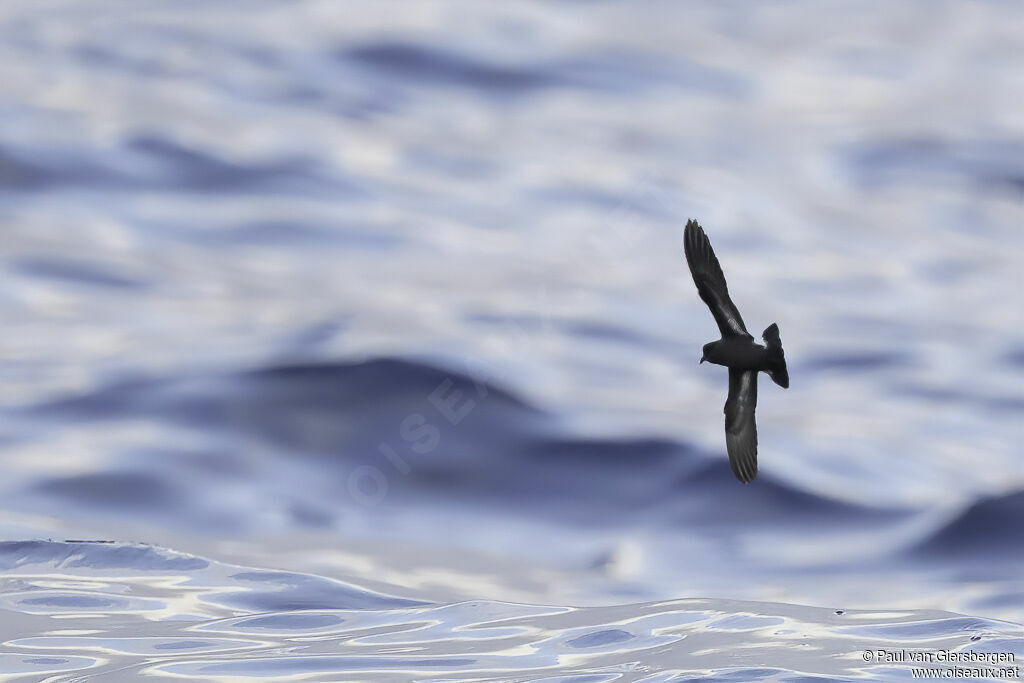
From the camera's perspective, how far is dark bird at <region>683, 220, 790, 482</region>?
6.65m

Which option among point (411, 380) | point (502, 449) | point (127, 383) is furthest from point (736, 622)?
point (127, 383)

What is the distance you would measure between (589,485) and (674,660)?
4.68 metres

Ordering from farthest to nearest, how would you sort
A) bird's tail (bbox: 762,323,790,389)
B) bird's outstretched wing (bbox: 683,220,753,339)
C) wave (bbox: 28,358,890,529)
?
→ 1. wave (bbox: 28,358,890,529)
2. bird's outstretched wing (bbox: 683,220,753,339)
3. bird's tail (bbox: 762,323,790,389)

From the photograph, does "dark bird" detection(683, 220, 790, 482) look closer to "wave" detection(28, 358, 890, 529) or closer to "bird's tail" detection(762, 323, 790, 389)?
"bird's tail" detection(762, 323, 790, 389)

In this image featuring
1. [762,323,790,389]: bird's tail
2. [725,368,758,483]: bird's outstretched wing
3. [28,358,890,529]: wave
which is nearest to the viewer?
[762,323,790,389]: bird's tail

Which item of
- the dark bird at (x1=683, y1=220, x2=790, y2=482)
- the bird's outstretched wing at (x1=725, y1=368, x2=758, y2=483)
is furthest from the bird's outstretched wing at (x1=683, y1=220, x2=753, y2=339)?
the bird's outstretched wing at (x1=725, y1=368, x2=758, y2=483)

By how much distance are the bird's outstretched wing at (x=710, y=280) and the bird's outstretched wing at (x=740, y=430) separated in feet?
0.71

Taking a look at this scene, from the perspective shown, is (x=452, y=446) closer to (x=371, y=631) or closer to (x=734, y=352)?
(x=371, y=631)

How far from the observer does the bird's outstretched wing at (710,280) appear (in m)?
6.73

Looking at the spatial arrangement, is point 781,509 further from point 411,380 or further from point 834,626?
point 411,380

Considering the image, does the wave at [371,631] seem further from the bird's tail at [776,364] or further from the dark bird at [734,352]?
the bird's tail at [776,364]

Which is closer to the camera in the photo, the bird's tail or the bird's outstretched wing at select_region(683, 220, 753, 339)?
the bird's tail

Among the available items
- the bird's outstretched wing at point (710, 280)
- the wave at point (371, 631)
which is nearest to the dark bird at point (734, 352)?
the bird's outstretched wing at point (710, 280)

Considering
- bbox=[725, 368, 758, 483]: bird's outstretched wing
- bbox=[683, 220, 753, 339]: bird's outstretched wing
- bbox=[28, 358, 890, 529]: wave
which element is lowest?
bbox=[725, 368, 758, 483]: bird's outstretched wing
